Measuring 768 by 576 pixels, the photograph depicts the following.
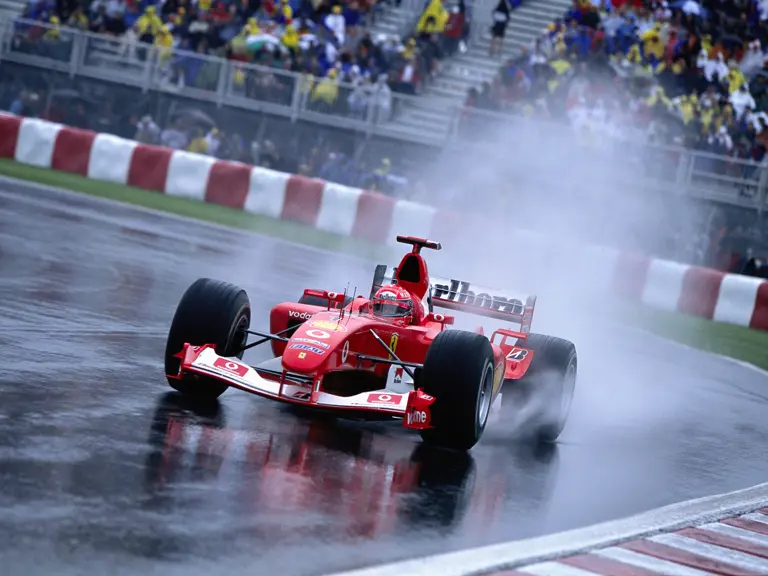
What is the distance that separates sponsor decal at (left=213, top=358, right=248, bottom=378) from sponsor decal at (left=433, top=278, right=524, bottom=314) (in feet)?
8.92

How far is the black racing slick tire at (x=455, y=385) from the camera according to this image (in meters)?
7.44

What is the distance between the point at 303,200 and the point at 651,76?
7.14m

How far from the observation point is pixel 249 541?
17.1ft

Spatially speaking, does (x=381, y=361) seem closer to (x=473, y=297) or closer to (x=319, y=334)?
(x=319, y=334)

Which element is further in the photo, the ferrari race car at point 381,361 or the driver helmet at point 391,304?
the driver helmet at point 391,304

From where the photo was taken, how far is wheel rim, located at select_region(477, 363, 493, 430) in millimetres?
7734

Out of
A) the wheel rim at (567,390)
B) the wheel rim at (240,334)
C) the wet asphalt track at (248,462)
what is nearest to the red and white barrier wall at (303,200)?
the wet asphalt track at (248,462)

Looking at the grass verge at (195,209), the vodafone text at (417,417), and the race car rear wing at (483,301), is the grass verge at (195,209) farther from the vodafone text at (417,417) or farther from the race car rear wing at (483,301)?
the vodafone text at (417,417)

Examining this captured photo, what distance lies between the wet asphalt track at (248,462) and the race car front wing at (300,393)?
8.2 inches

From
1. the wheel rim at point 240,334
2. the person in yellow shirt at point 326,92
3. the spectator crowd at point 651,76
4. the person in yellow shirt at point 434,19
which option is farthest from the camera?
the person in yellow shirt at point 434,19

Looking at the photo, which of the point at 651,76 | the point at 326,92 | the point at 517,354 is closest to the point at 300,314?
the point at 517,354

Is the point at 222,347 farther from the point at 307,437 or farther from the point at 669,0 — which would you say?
the point at 669,0

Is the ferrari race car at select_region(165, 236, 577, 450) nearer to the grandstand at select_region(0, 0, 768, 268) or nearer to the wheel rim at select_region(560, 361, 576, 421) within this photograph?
the wheel rim at select_region(560, 361, 576, 421)

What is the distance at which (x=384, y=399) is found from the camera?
7.47 m
